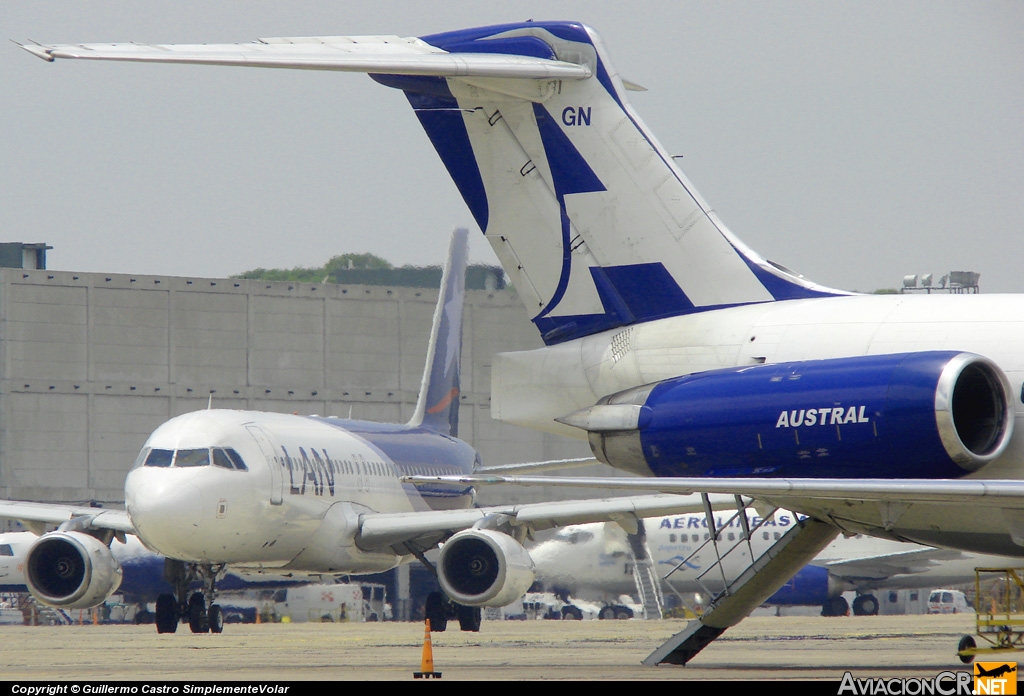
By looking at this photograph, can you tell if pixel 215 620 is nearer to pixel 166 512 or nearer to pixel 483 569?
pixel 166 512

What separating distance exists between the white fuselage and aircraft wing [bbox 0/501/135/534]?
242 cm

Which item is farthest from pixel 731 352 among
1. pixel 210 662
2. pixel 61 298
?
pixel 61 298

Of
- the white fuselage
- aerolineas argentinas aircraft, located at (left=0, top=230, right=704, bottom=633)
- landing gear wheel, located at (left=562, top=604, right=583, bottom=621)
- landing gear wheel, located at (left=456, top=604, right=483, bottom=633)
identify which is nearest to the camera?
the white fuselage

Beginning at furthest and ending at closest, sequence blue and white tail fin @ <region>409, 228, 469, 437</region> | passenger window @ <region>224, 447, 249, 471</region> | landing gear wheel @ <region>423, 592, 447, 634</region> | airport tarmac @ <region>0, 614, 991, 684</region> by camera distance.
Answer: blue and white tail fin @ <region>409, 228, 469, 437</region>, landing gear wheel @ <region>423, 592, 447, 634</region>, passenger window @ <region>224, 447, 249, 471</region>, airport tarmac @ <region>0, 614, 991, 684</region>

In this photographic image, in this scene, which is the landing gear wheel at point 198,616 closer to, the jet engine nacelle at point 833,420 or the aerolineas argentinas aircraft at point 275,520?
the aerolineas argentinas aircraft at point 275,520

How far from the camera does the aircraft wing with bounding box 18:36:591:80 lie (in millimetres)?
11055

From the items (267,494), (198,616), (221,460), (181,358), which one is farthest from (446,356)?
(181,358)

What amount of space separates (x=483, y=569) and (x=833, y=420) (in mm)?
10865

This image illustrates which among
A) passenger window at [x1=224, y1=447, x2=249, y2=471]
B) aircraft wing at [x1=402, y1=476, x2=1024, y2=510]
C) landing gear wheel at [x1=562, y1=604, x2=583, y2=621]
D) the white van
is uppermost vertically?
aircraft wing at [x1=402, y1=476, x2=1024, y2=510]

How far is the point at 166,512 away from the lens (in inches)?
789

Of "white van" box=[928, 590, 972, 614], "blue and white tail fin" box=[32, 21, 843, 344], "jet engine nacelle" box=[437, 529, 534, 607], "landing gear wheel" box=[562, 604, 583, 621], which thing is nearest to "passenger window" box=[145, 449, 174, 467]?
"jet engine nacelle" box=[437, 529, 534, 607]

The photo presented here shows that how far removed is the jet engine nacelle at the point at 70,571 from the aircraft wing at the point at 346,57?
12283 millimetres

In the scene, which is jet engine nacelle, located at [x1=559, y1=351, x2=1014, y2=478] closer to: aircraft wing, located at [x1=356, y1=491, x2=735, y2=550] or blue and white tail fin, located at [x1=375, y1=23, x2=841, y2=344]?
blue and white tail fin, located at [x1=375, y1=23, x2=841, y2=344]

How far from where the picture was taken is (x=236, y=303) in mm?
49812
